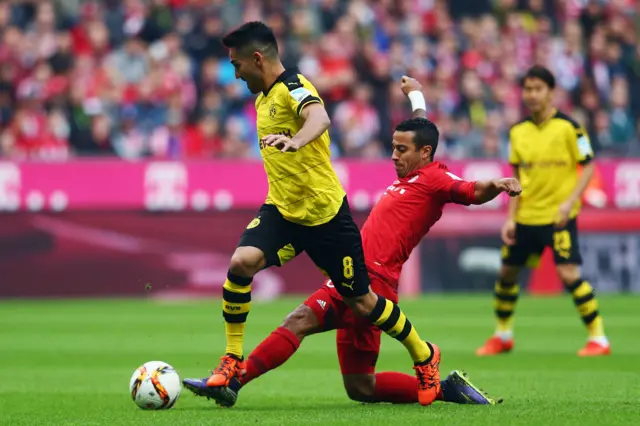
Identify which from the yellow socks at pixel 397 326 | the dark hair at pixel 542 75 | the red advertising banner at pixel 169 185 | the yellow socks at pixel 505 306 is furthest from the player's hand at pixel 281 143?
the red advertising banner at pixel 169 185

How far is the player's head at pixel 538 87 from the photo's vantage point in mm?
11430

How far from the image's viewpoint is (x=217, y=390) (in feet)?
24.7

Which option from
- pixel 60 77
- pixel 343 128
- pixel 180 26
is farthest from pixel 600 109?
pixel 60 77

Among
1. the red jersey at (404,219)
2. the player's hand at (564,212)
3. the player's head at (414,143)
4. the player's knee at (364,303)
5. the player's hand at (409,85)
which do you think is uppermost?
the player's hand at (409,85)

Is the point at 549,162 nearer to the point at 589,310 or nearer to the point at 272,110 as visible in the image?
the point at 589,310

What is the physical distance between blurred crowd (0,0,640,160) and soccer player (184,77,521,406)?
11.6m

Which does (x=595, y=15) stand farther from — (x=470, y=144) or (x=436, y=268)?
(x=436, y=268)

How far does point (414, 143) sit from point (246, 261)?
4.57ft

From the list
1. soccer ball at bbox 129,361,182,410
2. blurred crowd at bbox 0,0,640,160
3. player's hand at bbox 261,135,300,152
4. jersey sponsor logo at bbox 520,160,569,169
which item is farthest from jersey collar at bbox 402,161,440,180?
blurred crowd at bbox 0,0,640,160

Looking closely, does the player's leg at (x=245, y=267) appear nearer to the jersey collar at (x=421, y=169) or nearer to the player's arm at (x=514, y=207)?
the jersey collar at (x=421, y=169)

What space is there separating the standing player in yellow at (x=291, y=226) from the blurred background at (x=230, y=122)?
36.3ft

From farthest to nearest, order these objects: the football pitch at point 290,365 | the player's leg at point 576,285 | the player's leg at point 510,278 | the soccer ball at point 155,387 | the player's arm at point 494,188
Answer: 1. the player's leg at point 510,278
2. the player's leg at point 576,285
3. the soccer ball at point 155,387
4. the football pitch at point 290,365
5. the player's arm at point 494,188

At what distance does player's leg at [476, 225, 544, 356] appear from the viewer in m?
11.7

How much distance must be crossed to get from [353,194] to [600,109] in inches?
215
